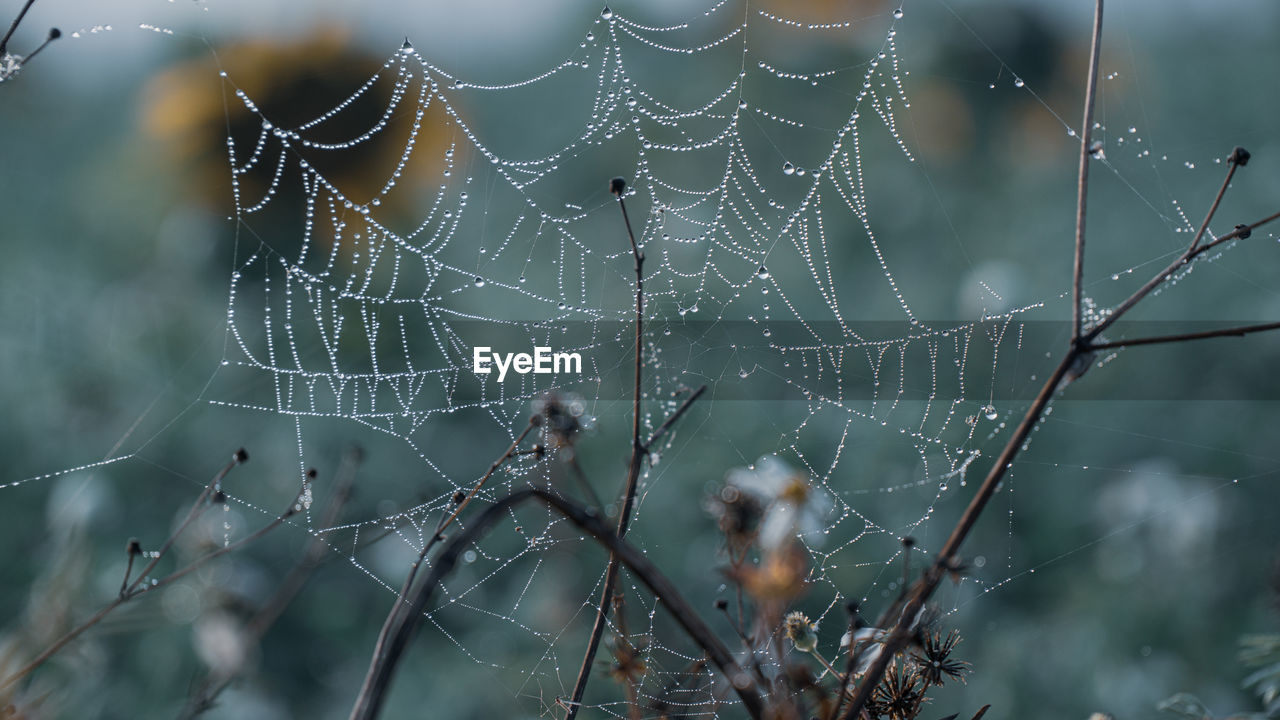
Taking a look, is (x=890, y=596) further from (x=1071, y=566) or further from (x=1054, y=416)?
(x=1054, y=416)

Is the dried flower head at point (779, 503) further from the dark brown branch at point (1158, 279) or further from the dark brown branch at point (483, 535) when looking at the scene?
the dark brown branch at point (1158, 279)

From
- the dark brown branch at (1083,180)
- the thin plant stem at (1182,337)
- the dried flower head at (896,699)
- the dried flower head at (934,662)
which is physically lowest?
the dried flower head at (896,699)

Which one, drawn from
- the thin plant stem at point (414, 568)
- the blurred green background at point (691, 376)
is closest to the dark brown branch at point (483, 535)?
the thin plant stem at point (414, 568)

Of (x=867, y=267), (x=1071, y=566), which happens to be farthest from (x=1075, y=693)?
(x=867, y=267)

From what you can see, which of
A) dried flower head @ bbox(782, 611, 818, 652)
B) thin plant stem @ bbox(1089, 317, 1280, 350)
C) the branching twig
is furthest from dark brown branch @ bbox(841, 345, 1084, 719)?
the branching twig

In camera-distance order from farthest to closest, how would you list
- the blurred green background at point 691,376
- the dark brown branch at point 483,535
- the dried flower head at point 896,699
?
the blurred green background at point 691,376 → the dried flower head at point 896,699 → the dark brown branch at point 483,535

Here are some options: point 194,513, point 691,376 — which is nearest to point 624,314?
point 691,376

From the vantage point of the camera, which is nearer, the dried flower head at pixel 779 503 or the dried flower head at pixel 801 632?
the dried flower head at pixel 779 503

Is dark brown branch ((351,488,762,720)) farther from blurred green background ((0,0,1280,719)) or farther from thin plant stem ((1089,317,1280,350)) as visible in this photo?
blurred green background ((0,0,1280,719))
